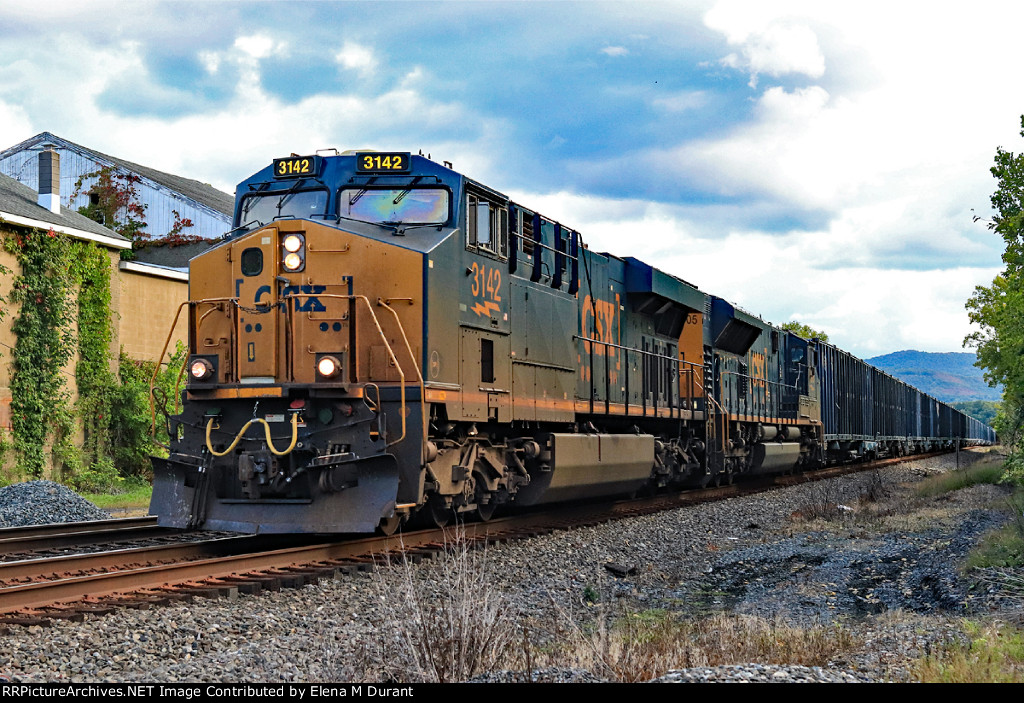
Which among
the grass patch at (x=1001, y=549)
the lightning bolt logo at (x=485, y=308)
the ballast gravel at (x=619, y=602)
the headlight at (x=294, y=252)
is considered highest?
the headlight at (x=294, y=252)

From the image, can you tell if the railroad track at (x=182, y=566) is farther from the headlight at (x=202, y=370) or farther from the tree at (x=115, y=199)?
the tree at (x=115, y=199)

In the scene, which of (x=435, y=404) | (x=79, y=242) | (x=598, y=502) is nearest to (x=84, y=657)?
(x=435, y=404)

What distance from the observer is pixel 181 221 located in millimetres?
28703

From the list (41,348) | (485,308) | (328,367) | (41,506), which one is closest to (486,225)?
(485,308)

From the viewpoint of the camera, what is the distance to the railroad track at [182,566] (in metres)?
6.60

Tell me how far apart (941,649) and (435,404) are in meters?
5.15

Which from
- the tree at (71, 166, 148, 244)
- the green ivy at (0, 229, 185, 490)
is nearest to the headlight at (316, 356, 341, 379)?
the green ivy at (0, 229, 185, 490)

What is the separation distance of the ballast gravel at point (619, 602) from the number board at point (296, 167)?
410 cm

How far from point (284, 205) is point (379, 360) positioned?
2.09 meters

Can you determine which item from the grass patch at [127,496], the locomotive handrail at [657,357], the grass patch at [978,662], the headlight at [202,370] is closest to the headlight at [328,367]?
the headlight at [202,370]

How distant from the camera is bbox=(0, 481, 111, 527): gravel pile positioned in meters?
Answer: 12.3

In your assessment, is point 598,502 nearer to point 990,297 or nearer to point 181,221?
point 181,221

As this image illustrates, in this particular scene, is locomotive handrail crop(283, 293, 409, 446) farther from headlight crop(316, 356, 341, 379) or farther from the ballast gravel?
the ballast gravel

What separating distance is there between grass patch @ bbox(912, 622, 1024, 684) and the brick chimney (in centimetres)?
2002
